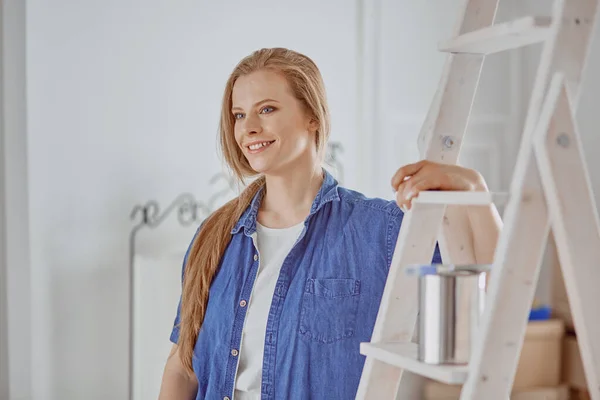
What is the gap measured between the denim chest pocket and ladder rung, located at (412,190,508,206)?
1.39 feet

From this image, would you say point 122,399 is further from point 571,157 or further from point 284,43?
point 571,157

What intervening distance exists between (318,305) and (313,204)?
230 mm

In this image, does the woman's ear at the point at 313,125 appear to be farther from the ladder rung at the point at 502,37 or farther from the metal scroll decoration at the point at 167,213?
the metal scroll decoration at the point at 167,213

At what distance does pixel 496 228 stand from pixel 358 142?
2182 millimetres

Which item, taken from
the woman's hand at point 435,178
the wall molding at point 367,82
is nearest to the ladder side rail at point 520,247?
the woman's hand at point 435,178

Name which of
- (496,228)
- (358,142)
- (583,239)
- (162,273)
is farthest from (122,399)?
(583,239)

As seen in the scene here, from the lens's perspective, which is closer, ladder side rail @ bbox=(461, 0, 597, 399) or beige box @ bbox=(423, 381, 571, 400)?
ladder side rail @ bbox=(461, 0, 597, 399)

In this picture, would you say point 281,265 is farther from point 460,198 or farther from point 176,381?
point 460,198

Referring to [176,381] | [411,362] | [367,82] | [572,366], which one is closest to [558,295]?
[572,366]

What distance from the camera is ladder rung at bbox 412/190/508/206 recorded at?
1.14 m

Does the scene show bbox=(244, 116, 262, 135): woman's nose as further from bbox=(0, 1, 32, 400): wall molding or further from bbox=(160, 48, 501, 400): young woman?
bbox=(0, 1, 32, 400): wall molding

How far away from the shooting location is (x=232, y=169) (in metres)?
1.92

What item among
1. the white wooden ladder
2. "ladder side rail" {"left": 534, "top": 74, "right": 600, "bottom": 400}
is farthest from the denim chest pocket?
"ladder side rail" {"left": 534, "top": 74, "right": 600, "bottom": 400}

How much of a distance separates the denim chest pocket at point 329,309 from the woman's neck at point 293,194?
178 millimetres
